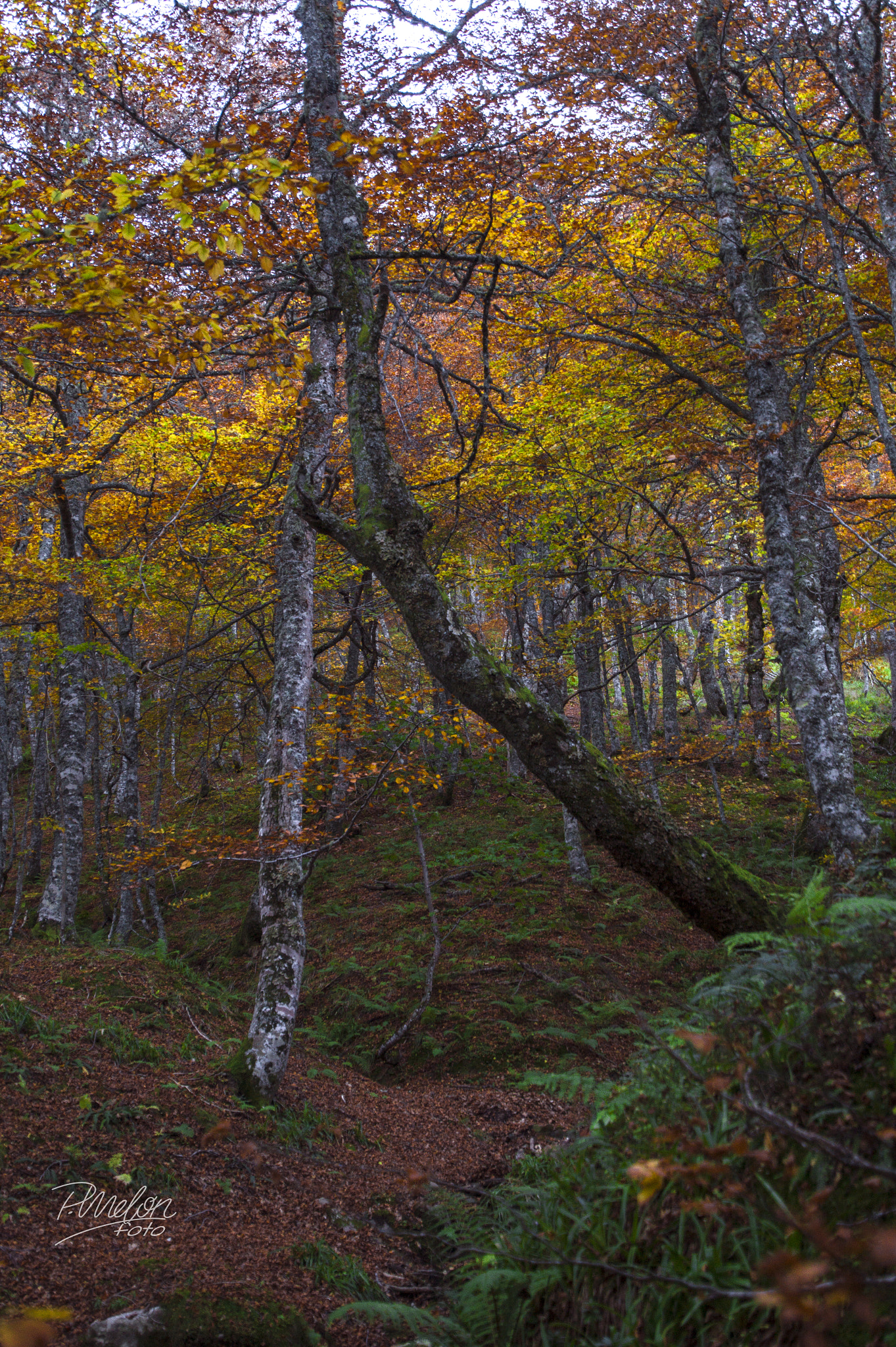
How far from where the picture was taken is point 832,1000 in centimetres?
251

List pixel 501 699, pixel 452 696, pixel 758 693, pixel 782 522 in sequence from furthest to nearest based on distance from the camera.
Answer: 1. pixel 758 693
2. pixel 782 522
3. pixel 452 696
4. pixel 501 699

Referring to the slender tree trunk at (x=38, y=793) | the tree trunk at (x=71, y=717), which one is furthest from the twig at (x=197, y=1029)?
the slender tree trunk at (x=38, y=793)

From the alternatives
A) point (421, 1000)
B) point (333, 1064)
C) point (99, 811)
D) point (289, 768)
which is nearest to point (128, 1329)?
point (289, 768)

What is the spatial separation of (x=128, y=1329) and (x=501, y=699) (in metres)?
3.20

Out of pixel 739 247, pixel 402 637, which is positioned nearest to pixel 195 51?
pixel 739 247

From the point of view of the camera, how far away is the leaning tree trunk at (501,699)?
428 centimetres

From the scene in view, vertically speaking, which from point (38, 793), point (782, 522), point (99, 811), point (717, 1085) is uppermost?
point (782, 522)

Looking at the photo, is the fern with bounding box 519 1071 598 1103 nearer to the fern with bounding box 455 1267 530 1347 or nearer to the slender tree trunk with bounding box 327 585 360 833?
the fern with bounding box 455 1267 530 1347

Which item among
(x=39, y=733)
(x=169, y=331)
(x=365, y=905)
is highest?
(x=169, y=331)

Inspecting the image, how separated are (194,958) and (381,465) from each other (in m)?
10.1

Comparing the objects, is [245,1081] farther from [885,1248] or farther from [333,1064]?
[885,1248]

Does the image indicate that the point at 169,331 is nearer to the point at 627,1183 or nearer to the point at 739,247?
the point at 627,1183
